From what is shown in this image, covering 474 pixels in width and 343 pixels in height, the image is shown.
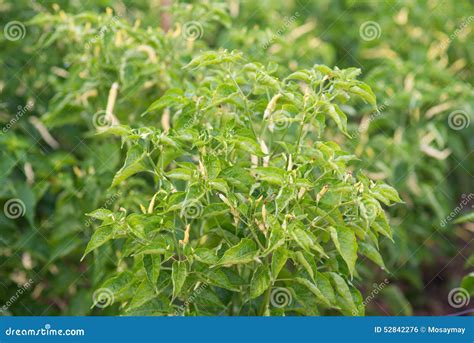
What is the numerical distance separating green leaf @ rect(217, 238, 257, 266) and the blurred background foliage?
0.67 m

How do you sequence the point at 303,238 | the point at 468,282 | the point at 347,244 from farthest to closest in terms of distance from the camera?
1. the point at 468,282
2. the point at 347,244
3. the point at 303,238

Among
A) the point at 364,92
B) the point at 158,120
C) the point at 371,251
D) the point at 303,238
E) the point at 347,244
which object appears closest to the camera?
the point at 303,238

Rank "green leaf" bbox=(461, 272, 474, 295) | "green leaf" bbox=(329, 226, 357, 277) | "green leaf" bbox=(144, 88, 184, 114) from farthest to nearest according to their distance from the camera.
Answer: "green leaf" bbox=(461, 272, 474, 295), "green leaf" bbox=(144, 88, 184, 114), "green leaf" bbox=(329, 226, 357, 277)

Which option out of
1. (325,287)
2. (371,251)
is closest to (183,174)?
(325,287)

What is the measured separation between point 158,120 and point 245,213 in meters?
1.17

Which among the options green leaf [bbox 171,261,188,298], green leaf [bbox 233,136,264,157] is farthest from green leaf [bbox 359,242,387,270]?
green leaf [bbox 171,261,188,298]

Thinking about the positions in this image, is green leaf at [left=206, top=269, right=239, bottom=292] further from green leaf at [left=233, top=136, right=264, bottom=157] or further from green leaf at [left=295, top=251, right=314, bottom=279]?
green leaf at [left=233, top=136, right=264, bottom=157]

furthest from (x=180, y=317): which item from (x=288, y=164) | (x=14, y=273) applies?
(x=14, y=273)

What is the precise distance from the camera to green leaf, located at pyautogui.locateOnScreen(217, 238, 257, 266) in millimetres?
2398

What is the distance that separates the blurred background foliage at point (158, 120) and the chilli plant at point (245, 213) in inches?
11.3

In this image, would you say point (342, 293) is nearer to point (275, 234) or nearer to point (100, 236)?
point (275, 234)

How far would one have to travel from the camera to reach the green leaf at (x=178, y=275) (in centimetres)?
240

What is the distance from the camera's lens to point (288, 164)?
2.56 m

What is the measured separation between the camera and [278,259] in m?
2.38
